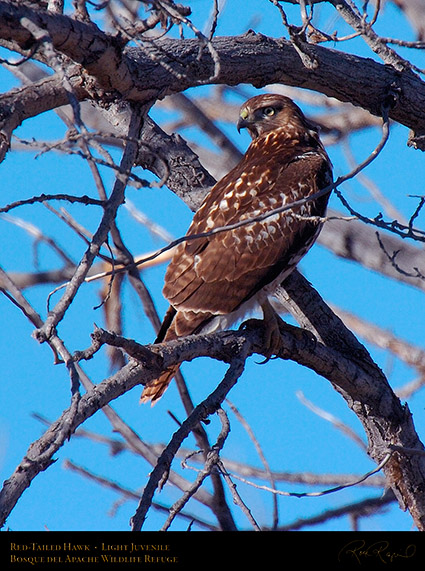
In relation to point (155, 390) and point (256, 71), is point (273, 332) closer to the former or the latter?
point (155, 390)

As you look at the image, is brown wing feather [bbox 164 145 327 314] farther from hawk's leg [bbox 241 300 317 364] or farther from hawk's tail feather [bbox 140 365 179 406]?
hawk's tail feather [bbox 140 365 179 406]

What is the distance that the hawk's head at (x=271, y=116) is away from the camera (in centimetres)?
609

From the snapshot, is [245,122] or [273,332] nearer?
[273,332]

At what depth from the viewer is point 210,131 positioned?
7262 mm

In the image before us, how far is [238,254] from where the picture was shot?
4.91 metres

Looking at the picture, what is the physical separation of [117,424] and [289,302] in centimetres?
120
